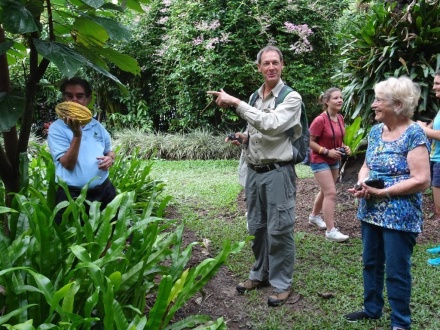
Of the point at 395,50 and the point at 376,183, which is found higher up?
the point at 395,50

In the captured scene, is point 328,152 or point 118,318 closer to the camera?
point 118,318

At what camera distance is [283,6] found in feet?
37.3

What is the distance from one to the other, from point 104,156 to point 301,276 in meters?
2.00

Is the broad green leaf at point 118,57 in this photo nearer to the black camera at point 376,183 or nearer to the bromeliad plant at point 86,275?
the bromeliad plant at point 86,275

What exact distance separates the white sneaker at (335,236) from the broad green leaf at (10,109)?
12.0 feet

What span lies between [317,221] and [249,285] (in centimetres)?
200

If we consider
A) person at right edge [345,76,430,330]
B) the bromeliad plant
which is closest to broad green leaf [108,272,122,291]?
the bromeliad plant

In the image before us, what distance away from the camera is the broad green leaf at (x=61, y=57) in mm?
1861

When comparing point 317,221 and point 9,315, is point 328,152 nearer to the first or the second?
point 317,221

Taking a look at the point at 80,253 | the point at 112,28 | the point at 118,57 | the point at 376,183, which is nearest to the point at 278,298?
the point at 376,183

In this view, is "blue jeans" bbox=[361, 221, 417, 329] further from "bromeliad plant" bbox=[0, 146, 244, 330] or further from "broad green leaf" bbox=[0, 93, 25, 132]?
"broad green leaf" bbox=[0, 93, 25, 132]

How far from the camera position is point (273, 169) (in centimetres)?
342

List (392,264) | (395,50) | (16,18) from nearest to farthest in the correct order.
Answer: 1. (16,18)
2. (392,264)
3. (395,50)

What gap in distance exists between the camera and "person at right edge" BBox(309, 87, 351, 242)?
4.86m
